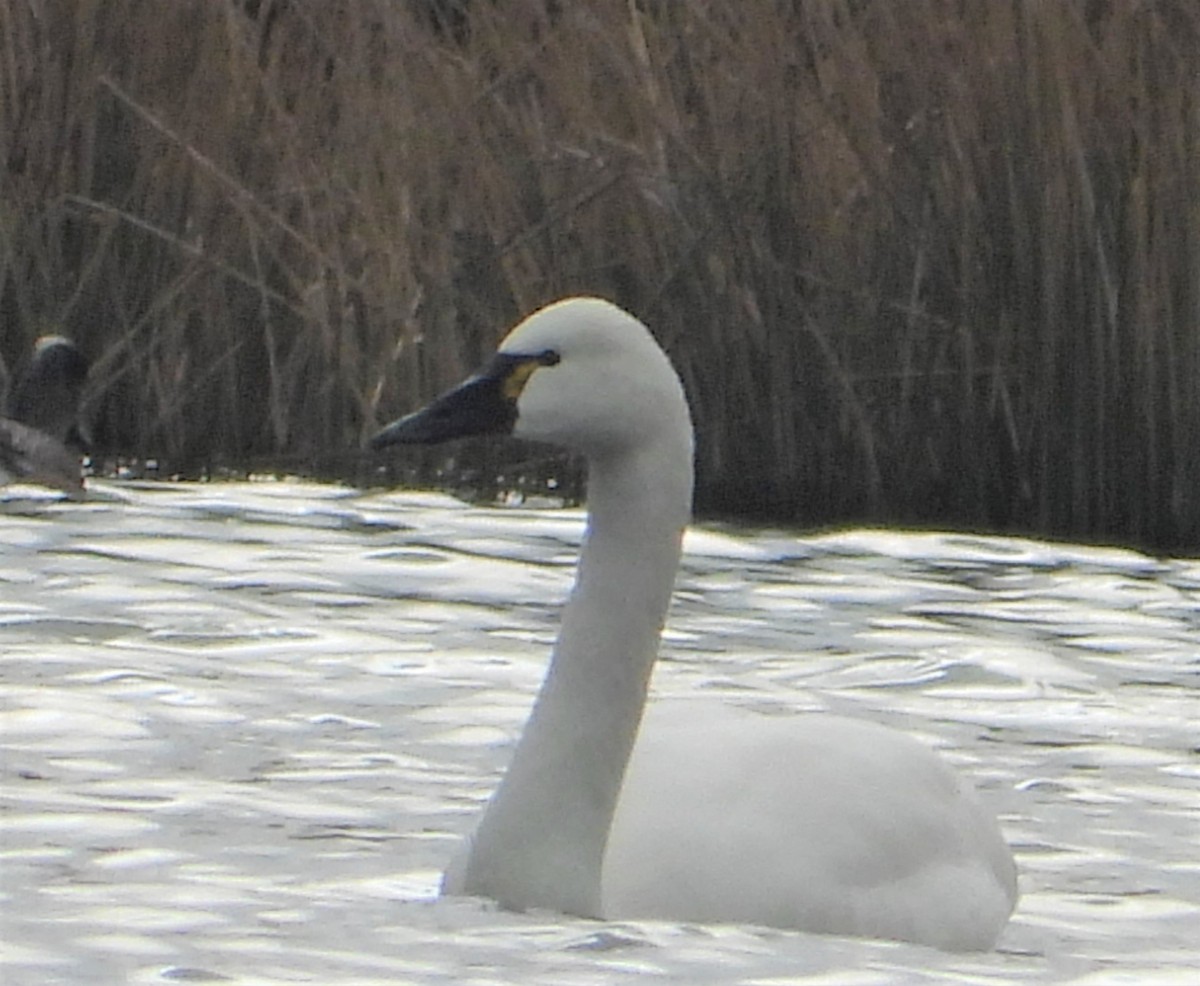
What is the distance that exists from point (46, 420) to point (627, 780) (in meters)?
4.13

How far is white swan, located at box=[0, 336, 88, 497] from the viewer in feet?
27.6

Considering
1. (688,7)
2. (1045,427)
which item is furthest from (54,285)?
(1045,427)

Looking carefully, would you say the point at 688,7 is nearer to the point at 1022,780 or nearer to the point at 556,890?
the point at 1022,780

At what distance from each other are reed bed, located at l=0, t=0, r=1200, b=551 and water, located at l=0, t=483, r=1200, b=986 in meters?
0.40

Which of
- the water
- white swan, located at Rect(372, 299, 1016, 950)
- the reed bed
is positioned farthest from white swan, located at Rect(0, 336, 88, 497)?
white swan, located at Rect(372, 299, 1016, 950)

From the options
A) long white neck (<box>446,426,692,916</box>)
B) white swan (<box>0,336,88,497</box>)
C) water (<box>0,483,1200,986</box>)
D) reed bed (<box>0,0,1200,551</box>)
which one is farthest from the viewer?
white swan (<box>0,336,88,497</box>)

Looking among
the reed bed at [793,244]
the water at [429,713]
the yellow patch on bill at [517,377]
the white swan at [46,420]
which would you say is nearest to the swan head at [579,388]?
the yellow patch on bill at [517,377]

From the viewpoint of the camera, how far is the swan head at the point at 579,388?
429 cm

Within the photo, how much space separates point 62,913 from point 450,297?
4659mm

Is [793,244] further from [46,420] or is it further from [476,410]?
[476,410]

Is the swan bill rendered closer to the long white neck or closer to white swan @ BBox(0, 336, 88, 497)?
Answer: the long white neck

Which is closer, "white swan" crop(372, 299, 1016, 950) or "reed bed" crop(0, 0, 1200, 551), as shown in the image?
"white swan" crop(372, 299, 1016, 950)

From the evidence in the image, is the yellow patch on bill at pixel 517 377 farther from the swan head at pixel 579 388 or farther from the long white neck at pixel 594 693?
the long white neck at pixel 594 693

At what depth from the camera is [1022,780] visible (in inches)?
217
